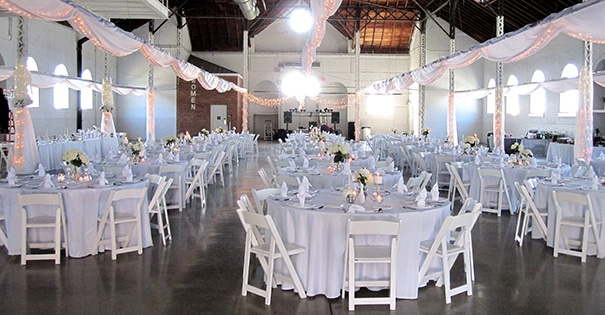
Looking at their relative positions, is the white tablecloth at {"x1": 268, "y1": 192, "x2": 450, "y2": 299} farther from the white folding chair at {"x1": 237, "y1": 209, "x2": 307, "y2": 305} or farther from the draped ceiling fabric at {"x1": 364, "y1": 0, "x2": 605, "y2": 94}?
the draped ceiling fabric at {"x1": 364, "y1": 0, "x2": 605, "y2": 94}

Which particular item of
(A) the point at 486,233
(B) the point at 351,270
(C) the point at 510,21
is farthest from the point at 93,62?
(B) the point at 351,270

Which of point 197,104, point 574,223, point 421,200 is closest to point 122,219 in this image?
point 421,200

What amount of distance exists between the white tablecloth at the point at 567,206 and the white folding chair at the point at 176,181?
18.0 ft

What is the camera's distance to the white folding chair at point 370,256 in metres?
4.56

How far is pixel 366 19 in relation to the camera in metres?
27.2

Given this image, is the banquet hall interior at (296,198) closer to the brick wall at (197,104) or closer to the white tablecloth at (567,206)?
the white tablecloth at (567,206)

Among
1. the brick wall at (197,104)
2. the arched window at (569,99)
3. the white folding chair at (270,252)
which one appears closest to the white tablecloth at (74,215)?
the white folding chair at (270,252)

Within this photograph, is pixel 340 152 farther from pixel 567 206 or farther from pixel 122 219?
pixel 122 219

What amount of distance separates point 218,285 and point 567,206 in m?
4.38

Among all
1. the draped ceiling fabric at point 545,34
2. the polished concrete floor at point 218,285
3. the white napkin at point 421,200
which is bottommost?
the polished concrete floor at point 218,285

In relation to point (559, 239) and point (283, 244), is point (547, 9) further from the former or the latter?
point (283, 244)

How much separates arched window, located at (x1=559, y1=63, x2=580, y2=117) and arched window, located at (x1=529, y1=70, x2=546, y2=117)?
1466 millimetres

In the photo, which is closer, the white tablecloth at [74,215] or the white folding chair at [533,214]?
the white tablecloth at [74,215]

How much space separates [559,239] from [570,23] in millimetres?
2833
